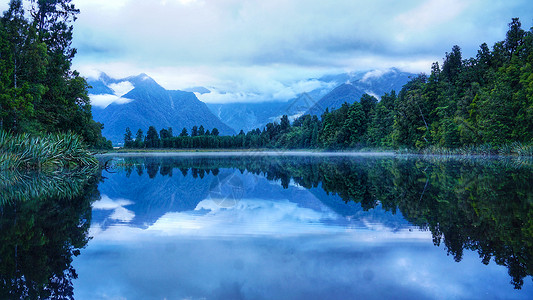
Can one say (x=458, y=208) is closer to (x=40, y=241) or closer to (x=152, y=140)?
(x=40, y=241)

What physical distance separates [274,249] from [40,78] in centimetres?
2643

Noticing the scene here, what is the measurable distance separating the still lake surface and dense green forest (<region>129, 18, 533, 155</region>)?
37.9 m

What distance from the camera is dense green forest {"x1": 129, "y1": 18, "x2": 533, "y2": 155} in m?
43.1

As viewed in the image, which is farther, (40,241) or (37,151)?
(37,151)

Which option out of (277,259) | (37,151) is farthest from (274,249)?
(37,151)

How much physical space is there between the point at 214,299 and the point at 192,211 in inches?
221

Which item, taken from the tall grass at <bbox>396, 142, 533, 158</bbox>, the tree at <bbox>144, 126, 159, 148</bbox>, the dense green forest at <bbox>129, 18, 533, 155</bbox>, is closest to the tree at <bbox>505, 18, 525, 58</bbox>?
the dense green forest at <bbox>129, 18, 533, 155</bbox>

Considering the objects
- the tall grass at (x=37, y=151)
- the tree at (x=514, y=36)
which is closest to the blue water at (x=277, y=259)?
the tall grass at (x=37, y=151)

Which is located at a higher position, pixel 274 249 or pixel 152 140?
pixel 152 140

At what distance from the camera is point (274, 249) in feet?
18.3

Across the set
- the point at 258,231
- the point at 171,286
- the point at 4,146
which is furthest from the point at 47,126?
the point at 171,286

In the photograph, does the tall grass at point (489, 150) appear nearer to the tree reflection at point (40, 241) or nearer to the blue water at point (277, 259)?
the blue water at point (277, 259)

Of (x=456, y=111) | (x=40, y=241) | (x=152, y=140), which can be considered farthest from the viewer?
(x=152, y=140)

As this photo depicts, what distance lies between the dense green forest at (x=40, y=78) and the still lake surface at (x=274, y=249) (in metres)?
16.3
